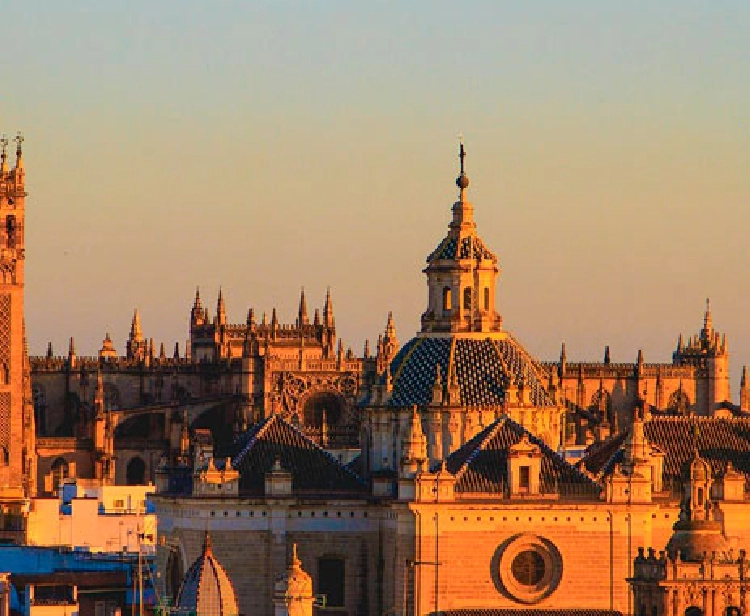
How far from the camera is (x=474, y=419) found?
365 feet

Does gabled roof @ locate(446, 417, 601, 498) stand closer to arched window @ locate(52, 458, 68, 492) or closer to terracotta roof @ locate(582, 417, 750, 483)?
terracotta roof @ locate(582, 417, 750, 483)

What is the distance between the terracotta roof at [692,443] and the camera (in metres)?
112

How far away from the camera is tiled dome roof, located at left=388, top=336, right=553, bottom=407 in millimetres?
111500

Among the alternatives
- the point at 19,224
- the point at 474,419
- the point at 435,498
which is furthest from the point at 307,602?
the point at 19,224

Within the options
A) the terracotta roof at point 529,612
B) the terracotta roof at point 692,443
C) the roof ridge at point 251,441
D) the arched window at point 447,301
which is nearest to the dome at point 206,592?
the terracotta roof at point 529,612

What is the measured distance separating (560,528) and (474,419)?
6432 mm

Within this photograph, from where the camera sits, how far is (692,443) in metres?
114

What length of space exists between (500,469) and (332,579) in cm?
683

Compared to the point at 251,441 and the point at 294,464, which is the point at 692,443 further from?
the point at 251,441

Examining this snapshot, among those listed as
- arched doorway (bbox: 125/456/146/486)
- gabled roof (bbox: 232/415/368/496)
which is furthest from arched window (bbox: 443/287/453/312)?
arched doorway (bbox: 125/456/146/486)

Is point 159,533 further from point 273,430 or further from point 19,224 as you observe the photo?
point 19,224

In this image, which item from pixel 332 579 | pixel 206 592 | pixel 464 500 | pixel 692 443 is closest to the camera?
pixel 206 592

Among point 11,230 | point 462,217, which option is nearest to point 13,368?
point 11,230

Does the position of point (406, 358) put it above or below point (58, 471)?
below
